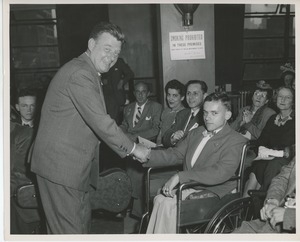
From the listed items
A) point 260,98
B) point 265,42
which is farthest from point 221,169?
point 265,42

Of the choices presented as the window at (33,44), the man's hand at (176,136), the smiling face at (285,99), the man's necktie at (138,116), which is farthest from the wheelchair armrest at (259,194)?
the window at (33,44)

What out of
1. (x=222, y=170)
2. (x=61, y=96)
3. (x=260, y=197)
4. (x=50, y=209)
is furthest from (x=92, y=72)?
(x=260, y=197)

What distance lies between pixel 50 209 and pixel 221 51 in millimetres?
5745

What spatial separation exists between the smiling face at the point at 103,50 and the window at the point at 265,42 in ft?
18.3

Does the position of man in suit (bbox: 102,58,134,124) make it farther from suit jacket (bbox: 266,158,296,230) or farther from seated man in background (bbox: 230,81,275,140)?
suit jacket (bbox: 266,158,296,230)

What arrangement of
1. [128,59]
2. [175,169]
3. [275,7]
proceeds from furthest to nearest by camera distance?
[128,59]
[275,7]
[175,169]

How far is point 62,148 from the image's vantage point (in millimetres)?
2244

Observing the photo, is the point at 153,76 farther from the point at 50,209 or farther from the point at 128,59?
the point at 50,209

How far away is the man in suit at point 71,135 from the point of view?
7.39 ft

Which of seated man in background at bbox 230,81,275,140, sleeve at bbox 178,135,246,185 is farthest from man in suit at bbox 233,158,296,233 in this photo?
seated man in background at bbox 230,81,275,140

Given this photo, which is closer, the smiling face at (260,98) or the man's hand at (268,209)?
the man's hand at (268,209)

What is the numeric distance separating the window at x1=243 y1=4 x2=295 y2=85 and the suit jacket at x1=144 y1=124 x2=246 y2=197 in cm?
515

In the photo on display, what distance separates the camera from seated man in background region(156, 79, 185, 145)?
13.1 feet

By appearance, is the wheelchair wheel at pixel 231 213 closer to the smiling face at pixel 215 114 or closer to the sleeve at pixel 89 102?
the smiling face at pixel 215 114
